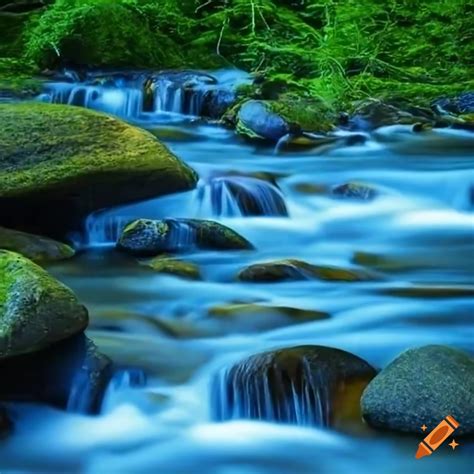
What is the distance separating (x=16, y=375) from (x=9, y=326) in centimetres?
24

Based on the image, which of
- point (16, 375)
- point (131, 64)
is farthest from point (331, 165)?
point (16, 375)

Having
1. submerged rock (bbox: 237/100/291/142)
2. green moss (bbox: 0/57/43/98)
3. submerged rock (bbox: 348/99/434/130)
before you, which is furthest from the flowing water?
green moss (bbox: 0/57/43/98)

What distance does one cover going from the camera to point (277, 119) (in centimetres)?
945

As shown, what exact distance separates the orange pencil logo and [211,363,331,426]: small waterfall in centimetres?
41

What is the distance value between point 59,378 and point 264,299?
5.05ft

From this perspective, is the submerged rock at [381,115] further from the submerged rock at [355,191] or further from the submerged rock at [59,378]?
the submerged rock at [59,378]

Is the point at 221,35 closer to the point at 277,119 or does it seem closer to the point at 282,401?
the point at 277,119

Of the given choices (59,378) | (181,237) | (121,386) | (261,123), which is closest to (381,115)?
(261,123)

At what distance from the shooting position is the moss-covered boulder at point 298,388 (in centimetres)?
385

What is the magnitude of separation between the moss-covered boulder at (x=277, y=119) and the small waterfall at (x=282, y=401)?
5.60 metres

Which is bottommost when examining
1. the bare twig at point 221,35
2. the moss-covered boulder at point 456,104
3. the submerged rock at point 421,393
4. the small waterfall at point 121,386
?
the small waterfall at point 121,386

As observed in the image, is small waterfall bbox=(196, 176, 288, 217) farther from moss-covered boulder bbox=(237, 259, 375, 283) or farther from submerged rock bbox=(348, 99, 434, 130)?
submerged rock bbox=(348, 99, 434, 130)

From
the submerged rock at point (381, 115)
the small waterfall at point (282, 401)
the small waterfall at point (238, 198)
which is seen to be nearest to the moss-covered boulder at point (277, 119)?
the submerged rock at point (381, 115)

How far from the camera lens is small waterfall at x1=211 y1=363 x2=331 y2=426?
385 cm
